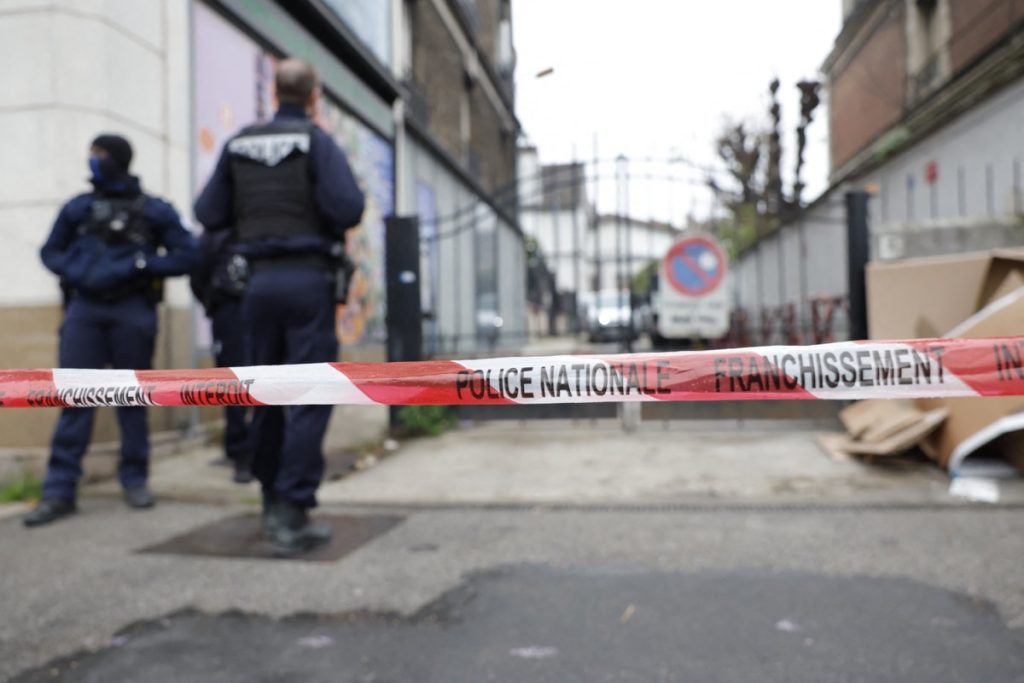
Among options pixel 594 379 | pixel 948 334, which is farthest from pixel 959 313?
pixel 594 379

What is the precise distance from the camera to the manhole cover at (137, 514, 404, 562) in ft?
10.6

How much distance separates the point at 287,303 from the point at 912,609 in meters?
2.45

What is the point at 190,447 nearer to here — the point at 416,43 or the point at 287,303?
the point at 287,303

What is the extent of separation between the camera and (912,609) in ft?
8.04

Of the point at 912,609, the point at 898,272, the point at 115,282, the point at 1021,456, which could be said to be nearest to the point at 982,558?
the point at 912,609

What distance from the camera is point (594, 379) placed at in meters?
1.79

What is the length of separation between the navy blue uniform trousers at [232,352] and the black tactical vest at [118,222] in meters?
0.70

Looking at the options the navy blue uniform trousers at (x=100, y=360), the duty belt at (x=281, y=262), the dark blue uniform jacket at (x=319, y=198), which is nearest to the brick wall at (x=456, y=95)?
the navy blue uniform trousers at (x=100, y=360)

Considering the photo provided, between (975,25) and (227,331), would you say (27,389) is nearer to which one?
(227,331)

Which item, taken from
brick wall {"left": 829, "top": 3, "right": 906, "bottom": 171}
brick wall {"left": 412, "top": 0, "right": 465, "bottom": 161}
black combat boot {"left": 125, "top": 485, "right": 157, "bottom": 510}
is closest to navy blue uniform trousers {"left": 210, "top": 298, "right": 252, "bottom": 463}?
black combat boot {"left": 125, "top": 485, "right": 157, "bottom": 510}

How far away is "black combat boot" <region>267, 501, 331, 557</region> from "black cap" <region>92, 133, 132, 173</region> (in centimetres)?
196

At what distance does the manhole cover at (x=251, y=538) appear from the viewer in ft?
10.6

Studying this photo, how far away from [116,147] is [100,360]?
106 cm

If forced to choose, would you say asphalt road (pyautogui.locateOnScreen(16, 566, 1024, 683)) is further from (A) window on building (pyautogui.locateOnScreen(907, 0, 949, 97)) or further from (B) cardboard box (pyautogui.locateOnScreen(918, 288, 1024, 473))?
(A) window on building (pyautogui.locateOnScreen(907, 0, 949, 97))
